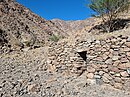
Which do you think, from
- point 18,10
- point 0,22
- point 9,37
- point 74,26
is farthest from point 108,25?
point 74,26

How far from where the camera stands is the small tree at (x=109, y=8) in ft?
37.8

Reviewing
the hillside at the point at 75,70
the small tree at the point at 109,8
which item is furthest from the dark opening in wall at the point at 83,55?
the small tree at the point at 109,8

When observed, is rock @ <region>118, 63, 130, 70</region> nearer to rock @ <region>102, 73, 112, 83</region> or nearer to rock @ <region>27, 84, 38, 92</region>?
rock @ <region>102, 73, 112, 83</region>

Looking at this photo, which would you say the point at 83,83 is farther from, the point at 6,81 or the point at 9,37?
the point at 9,37

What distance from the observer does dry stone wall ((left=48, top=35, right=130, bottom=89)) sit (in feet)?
21.7

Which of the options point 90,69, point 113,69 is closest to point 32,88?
point 90,69

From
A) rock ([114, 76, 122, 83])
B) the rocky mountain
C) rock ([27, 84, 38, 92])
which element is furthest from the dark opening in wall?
the rocky mountain

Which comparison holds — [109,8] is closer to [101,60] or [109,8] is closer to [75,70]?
[75,70]

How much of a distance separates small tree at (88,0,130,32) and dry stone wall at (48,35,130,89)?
393 centimetres

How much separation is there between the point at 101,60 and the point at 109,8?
17.2ft

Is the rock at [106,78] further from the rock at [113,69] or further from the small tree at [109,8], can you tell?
the small tree at [109,8]

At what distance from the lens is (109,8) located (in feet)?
38.4

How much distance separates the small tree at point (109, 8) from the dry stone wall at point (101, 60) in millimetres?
3930

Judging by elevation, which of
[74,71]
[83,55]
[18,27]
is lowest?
[74,71]
